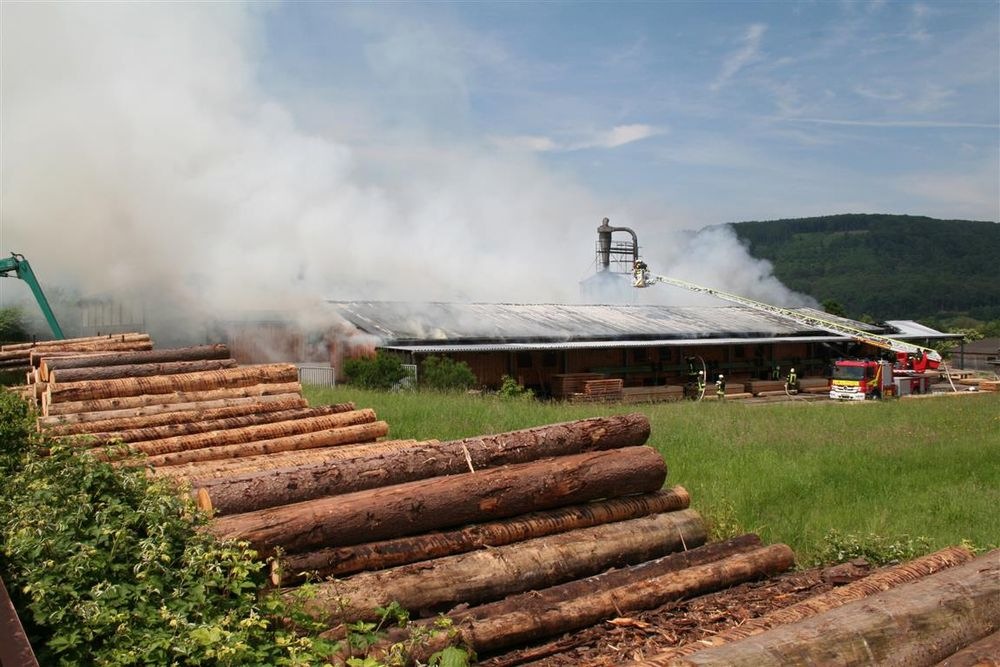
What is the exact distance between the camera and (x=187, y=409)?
10.5m

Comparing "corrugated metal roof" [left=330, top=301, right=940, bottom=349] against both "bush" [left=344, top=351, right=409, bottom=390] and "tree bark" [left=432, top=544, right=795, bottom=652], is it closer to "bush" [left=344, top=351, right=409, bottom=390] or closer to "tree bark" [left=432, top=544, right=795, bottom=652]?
"bush" [left=344, top=351, right=409, bottom=390]

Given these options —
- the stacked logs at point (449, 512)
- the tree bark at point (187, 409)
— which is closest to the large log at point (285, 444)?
the stacked logs at point (449, 512)

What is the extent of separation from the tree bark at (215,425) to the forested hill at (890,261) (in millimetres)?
94037

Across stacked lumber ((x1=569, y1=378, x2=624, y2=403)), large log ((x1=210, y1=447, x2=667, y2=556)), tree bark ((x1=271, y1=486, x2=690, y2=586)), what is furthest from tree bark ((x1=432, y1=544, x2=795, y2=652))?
stacked lumber ((x1=569, y1=378, x2=624, y2=403))

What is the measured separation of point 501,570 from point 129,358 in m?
8.31

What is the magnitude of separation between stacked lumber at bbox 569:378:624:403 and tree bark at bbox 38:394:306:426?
1686 cm

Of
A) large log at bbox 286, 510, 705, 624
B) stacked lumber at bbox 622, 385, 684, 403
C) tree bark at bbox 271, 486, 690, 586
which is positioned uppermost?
tree bark at bbox 271, 486, 690, 586

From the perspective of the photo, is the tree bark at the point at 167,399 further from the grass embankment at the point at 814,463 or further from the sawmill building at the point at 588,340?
the sawmill building at the point at 588,340

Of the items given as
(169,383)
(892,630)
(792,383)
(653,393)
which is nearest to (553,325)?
(653,393)

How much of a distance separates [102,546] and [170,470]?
3.01 meters

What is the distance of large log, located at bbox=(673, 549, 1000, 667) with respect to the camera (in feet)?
14.3

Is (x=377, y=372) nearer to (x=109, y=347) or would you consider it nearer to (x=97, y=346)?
(x=97, y=346)

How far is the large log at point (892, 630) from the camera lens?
14.3 ft

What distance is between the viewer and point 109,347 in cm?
1471
